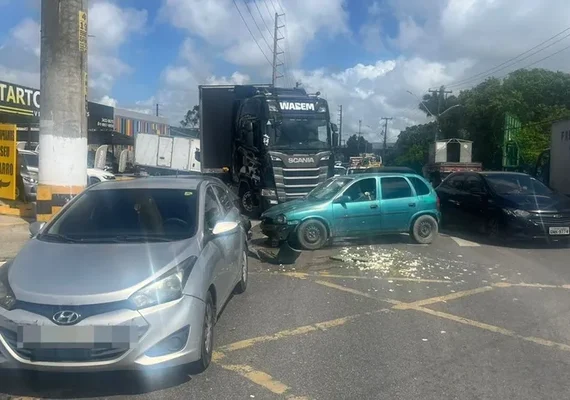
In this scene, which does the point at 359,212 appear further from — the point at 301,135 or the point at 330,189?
the point at 301,135

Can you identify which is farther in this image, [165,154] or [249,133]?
[165,154]

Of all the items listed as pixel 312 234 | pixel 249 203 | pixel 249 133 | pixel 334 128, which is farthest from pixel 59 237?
pixel 334 128

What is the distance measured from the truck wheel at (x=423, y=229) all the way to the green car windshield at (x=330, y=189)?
1.63 meters

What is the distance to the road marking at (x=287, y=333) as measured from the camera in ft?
18.2

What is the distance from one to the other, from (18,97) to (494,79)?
47542 millimetres

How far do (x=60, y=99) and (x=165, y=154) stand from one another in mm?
21581

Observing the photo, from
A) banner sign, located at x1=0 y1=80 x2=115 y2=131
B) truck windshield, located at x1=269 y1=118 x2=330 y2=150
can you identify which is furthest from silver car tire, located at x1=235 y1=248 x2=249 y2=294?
banner sign, located at x1=0 y1=80 x2=115 y2=131

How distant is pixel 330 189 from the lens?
39.6ft

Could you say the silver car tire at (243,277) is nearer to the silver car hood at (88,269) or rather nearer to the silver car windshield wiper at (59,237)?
the silver car hood at (88,269)

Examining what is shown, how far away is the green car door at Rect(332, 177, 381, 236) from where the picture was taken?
11289mm

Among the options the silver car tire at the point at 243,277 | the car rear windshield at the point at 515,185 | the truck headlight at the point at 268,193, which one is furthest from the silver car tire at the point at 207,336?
the truck headlight at the point at 268,193

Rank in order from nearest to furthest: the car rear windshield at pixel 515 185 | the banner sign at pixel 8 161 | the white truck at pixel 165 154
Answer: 1. the car rear windshield at pixel 515 185
2. the banner sign at pixel 8 161
3. the white truck at pixel 165 154

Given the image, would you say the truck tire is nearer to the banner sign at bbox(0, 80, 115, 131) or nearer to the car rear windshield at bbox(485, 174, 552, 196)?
the car rear windshield at bbox(485, 174, 552, 196)

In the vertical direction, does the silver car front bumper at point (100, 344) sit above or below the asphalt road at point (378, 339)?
above
